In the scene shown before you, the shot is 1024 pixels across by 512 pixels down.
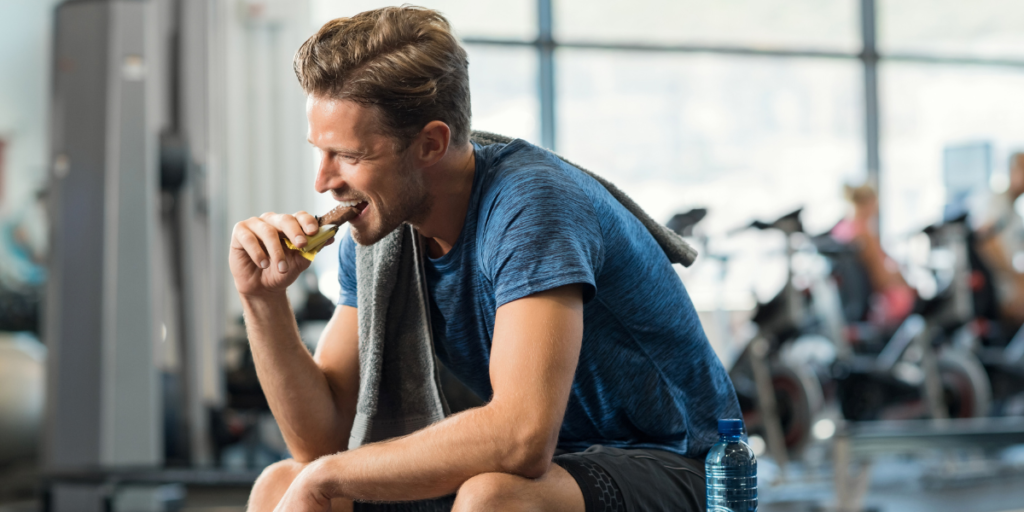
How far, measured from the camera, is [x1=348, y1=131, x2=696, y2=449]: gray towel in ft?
4.13

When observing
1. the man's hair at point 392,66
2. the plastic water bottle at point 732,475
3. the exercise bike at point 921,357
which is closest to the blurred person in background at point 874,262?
the exercise bike at point 921,357

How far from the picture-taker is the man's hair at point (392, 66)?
1098mm

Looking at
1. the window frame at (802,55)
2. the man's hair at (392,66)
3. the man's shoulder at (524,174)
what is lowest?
the man's shoulder at (524,174)

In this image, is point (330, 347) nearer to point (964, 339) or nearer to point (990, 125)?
point (964, 339)

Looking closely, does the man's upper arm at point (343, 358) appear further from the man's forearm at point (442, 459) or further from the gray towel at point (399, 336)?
the man's forearm at point (442, 459)

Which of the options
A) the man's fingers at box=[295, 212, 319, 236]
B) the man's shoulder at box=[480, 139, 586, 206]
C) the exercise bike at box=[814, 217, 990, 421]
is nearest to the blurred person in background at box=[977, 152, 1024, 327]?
the exercise bike at box=[814, 217, 990, 421]

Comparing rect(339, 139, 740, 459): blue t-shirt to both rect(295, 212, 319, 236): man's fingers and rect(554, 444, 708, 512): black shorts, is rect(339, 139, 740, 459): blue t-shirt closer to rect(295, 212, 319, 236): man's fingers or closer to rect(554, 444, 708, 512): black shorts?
rect(554, 444, 708, 512): black shorts

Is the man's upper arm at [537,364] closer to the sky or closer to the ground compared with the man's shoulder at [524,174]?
closer to the ground

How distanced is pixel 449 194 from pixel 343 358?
37 centimetres

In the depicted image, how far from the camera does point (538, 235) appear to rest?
1036 millimetres

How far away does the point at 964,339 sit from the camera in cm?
482

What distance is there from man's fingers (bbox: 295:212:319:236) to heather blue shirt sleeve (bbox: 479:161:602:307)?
0.22 metres

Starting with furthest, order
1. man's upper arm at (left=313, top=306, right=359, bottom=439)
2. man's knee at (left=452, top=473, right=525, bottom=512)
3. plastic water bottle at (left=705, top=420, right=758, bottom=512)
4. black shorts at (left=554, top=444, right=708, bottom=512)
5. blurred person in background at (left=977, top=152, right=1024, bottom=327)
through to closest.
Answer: blurred person in background at (left=977, top=152, right=1024, bottom=327)
man's upper arm at (left=313, top=306, right=359, bottom=439)
plastic water bottle at (left=705, top=420, right=758, bottom=512)
black shorts at (left=554, top=444, right=708, bottom=512)
man's knee at (left=452, top=473, right=525, bottom=512)

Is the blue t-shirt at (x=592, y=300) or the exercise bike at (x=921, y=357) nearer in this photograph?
the blue t-shirt at (x=592, y=300)
